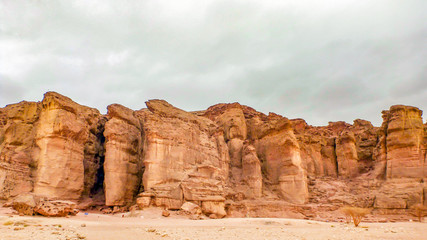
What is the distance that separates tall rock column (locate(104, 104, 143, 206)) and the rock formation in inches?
3.6

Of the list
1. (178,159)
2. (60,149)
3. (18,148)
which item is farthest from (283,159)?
(18,148)

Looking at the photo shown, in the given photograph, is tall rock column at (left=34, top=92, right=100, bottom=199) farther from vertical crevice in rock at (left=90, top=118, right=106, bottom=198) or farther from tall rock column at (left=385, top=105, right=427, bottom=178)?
tall rock column at (left=385, top=105, right=427, bottom=178)

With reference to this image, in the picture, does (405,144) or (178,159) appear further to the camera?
(405,144)

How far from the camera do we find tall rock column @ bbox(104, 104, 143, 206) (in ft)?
87.0

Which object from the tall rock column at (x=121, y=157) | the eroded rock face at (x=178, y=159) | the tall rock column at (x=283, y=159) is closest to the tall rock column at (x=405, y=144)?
the tall rock column at (x=283, y=159)

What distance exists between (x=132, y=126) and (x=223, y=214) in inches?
497

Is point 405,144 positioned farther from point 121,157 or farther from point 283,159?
point 121,157

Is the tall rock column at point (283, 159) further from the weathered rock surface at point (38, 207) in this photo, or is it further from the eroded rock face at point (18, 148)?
the eroded rock face at point (18, 148)

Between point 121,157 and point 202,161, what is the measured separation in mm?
8168

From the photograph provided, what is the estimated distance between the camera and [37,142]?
24672 mm

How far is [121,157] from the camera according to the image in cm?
2797

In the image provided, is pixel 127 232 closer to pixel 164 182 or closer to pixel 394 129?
pixel 164 182

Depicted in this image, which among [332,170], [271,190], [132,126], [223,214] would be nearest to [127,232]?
[223,214]

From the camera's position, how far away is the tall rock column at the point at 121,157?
87.0 ft
